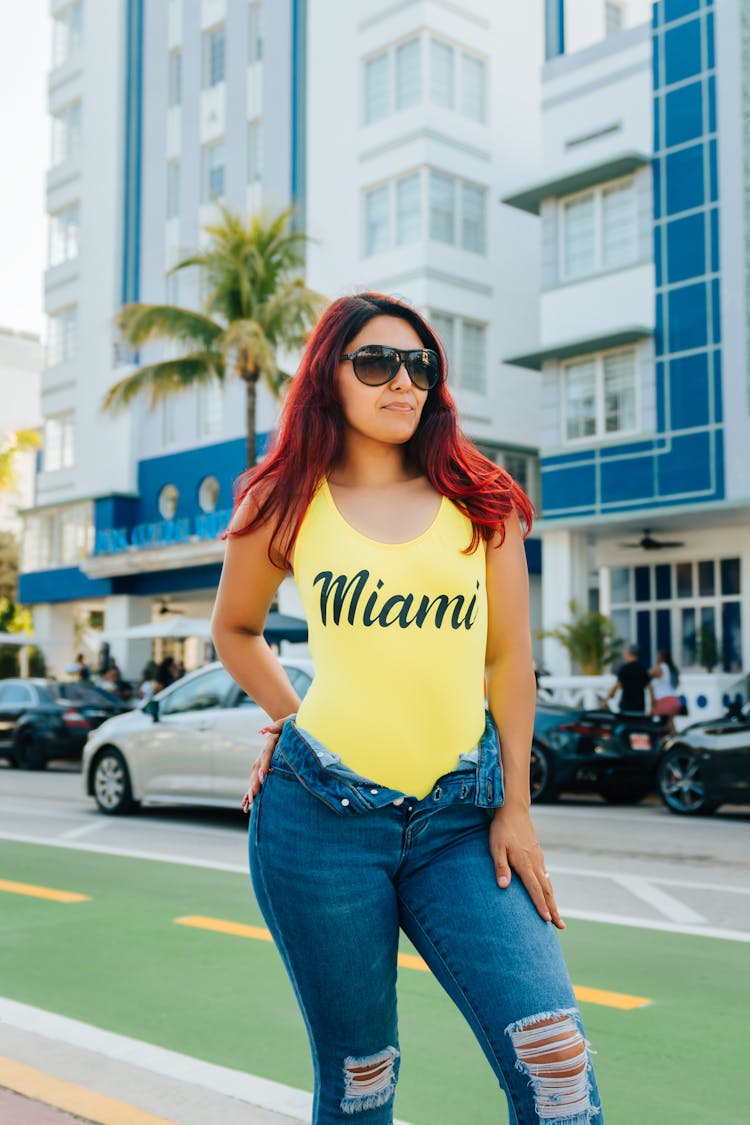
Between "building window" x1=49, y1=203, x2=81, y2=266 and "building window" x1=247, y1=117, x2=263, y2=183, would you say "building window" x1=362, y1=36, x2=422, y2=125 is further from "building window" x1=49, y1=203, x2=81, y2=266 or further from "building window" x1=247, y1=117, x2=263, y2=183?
"building window" x1=49, y1=203, x2=81, y2=266

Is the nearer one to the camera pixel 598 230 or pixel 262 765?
pixel 262 765

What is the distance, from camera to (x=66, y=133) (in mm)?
39281

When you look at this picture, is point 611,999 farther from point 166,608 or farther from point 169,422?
point 166,608

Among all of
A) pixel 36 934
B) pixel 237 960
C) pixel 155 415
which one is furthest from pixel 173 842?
pixel 155 415

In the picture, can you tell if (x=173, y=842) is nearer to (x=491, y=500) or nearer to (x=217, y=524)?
(x=491, y=500)

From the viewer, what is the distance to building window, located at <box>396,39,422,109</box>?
92.6 feet

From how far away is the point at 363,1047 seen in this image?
7.54ft

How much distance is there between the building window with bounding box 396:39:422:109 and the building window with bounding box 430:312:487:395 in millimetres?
4557

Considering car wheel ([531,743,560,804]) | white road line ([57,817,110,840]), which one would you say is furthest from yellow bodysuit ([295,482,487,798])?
car wheel ([531,743,560,804])

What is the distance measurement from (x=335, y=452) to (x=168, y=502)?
32420 mm

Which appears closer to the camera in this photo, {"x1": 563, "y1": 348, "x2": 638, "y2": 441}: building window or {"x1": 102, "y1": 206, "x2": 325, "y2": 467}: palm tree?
{"x1": 102, "y1": 206, "x2": 325, "y2": 467}: palm tree

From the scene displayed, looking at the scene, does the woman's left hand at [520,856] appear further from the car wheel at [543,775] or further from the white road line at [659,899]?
the car wheel at [543,775]

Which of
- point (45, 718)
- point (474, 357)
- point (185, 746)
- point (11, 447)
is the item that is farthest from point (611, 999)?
point (11, 447)

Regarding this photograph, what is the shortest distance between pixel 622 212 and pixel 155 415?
15.3 m
